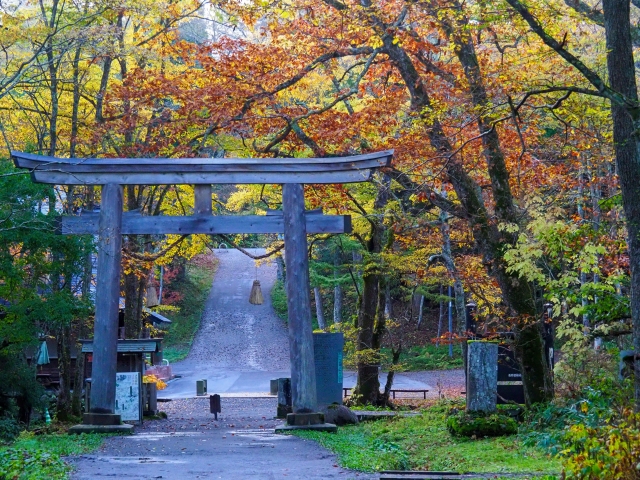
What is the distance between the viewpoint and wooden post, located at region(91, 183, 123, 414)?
1373 cm

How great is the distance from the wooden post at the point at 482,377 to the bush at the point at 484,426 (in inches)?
7.6

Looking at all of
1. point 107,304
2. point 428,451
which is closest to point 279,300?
point 107,304

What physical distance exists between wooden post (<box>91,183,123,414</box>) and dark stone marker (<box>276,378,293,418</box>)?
205 inches

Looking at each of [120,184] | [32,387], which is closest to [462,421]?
[120,184]

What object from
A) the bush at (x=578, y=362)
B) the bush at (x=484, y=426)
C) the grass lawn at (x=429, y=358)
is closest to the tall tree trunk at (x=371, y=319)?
the bush at (x=484, y=426)

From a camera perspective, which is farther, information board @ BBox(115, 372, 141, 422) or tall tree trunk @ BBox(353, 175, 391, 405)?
tall tree trunk @ BBox(353, 175, 391, 405)

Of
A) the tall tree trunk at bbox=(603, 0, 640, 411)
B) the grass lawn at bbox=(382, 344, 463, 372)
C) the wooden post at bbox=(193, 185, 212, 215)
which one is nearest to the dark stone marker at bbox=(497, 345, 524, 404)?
the wooden post at bbox=(193, 185, 212, 215)

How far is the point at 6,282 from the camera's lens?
47.7ft

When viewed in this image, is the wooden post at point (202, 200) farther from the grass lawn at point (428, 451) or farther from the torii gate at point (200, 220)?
the grass lawn at point (428, 451)

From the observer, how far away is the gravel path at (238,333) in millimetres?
42188

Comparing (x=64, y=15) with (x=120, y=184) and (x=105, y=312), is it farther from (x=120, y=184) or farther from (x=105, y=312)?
(x=105, y=312)

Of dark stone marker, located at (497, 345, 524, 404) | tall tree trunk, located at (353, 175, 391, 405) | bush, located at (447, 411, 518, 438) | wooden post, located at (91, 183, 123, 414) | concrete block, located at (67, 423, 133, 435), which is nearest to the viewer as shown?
bush, located at (447, 411, 518, 438)

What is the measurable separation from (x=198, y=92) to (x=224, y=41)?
1.30m

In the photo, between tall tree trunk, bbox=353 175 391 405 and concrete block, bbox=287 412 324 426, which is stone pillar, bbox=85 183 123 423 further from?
tall tree trunk, bbox=353 175 391 405
